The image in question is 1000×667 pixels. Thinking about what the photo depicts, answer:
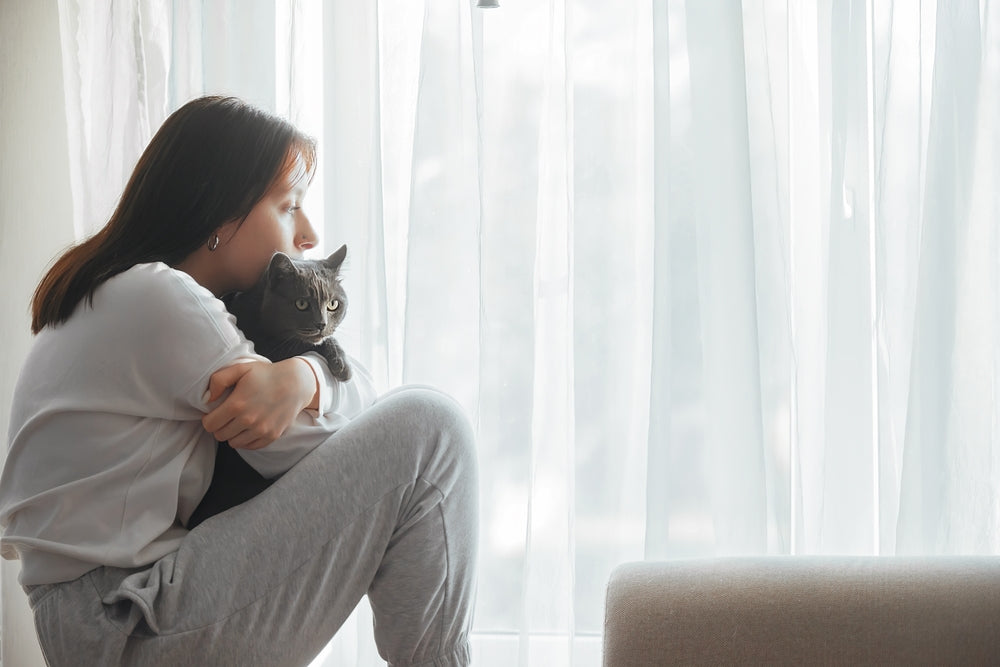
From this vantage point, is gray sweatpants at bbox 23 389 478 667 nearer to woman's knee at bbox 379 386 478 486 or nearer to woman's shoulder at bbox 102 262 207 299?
woman's knee at bbox 379 386 478 486

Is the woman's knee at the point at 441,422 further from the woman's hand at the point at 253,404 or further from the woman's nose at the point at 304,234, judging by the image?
the woman's nose at the point at 304,234

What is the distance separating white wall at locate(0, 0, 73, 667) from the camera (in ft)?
5.67

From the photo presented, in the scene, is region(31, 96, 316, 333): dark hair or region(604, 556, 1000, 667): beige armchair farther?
region(31, 96, 316, 333): dark hair

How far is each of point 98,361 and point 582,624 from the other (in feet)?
3.12

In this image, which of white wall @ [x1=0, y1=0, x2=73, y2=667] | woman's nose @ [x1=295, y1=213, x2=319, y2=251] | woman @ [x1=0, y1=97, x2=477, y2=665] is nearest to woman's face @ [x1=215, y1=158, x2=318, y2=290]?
woman's nose @ [x1=295, y1=213, x2=319, y2=251]

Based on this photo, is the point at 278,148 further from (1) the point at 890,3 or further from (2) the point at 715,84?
(1) the point at 890,3

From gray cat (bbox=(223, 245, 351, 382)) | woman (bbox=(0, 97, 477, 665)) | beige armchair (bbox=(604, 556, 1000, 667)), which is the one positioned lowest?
beige armchair (bbox=(604, 556, 1000, 667))

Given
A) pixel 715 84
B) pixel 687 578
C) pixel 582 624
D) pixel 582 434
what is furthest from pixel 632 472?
pixel 715 84

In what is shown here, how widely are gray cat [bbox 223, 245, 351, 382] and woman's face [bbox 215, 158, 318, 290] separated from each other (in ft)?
0.07

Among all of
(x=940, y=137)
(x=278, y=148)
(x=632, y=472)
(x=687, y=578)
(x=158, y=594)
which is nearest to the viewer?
(x=158, y=594)

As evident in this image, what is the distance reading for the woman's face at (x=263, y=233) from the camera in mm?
1319

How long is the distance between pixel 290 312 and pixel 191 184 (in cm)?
23

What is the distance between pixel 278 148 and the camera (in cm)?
131

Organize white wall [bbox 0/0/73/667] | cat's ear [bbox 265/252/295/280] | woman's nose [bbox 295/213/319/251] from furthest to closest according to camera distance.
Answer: white wall [bbox 0/0/73/667] → woman's nose [bbox 295/213/319/251] → cat's ear [bbox 265/252/295/280]
